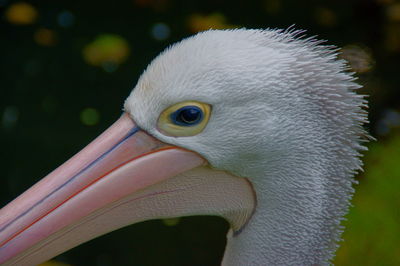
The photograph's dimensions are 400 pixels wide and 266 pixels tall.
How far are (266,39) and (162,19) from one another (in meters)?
2.27

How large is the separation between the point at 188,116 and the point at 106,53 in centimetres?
220

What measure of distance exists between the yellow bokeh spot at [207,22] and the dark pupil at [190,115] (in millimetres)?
2186

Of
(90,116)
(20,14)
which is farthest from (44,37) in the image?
(90,116)

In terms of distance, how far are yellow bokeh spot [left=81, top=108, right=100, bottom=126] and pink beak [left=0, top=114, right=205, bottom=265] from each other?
188 centimetres

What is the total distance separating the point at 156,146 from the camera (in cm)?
126

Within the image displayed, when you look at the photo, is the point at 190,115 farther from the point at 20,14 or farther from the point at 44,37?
the point at 20,14

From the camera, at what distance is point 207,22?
3379 mm

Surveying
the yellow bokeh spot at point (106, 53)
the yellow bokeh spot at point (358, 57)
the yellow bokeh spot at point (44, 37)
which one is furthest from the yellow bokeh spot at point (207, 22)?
the yellow bokeh spot at point (44, 37)

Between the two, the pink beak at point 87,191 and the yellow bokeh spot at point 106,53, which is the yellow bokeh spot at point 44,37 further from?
the pink beak at point 87,191

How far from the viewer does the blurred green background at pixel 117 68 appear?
2.88m

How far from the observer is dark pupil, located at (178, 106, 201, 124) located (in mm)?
1213

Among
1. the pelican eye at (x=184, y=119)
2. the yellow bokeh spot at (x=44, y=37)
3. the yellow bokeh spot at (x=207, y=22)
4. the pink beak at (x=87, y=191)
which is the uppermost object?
the yellow bokeh spot at (x=207, y=22)

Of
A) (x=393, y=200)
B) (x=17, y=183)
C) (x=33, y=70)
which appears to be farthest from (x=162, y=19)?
(x=393, y=200)

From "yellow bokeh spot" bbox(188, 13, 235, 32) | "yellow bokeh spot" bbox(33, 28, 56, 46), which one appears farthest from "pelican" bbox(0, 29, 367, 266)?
"yellow bokeh spot" bbox(33, 28, 56, 46)
